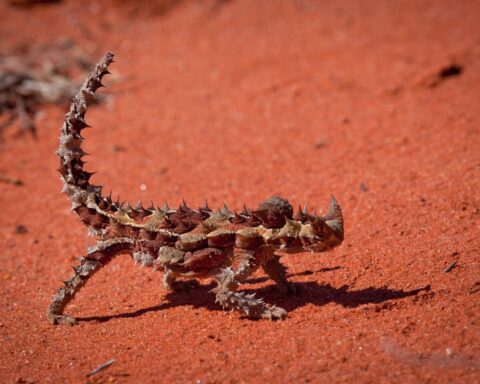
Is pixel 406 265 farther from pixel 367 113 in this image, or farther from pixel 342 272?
pixel 367 113

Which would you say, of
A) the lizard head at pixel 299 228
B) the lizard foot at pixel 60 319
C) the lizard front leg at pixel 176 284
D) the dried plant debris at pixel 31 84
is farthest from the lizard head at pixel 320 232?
the dried plant debris at pixel 31 84

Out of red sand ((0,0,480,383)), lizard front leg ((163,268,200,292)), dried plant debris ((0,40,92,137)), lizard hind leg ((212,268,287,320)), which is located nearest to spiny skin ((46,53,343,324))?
lizard hind leg ((212,268,287,320))

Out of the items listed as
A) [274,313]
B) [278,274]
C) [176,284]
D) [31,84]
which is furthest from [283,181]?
[31,84]

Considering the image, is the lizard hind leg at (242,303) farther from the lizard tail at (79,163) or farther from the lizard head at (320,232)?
the lizard tail at (79,163)

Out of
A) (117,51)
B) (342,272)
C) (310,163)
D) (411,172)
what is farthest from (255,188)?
(117,51)

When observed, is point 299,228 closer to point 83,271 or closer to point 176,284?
point 176,284
